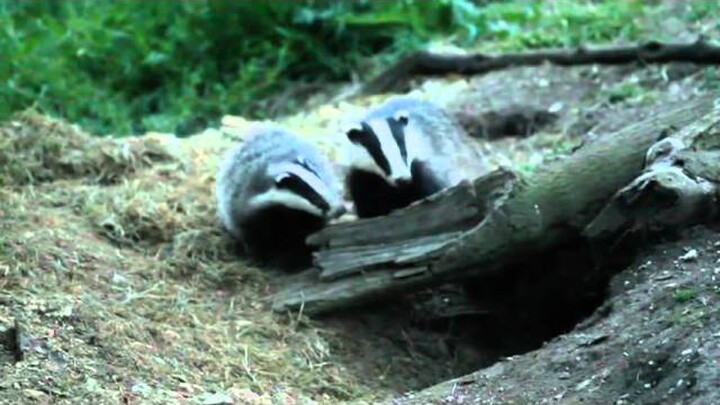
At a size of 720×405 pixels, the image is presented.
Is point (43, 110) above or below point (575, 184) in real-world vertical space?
below

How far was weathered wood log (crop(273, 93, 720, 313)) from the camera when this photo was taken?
5395 mm

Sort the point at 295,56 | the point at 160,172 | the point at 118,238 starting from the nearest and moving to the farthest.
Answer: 1. the point at 118,238
2. the point at 160,172
3. the point at 295,56

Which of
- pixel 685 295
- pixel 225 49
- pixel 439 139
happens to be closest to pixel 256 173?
pixel 439 139

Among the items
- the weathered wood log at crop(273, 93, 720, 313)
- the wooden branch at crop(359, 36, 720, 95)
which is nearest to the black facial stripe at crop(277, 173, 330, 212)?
the weathered wood log at crop(273, 93, 720, 313)

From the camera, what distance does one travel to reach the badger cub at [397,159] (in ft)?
21.4

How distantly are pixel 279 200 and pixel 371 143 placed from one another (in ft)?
1.75

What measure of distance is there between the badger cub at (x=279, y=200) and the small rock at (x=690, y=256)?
6.83ft

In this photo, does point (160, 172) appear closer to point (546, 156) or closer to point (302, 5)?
point (546, 156)

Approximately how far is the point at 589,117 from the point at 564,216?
2.39 meters

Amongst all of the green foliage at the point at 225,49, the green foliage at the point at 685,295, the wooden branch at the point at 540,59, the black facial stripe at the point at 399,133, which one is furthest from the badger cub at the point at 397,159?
the green foliage at the point at 225,49

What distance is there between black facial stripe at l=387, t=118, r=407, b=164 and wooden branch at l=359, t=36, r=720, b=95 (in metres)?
2.09

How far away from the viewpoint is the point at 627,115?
24.2 feet

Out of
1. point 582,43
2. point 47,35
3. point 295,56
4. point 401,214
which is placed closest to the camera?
point 401,214

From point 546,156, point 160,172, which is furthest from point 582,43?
point 160,172
